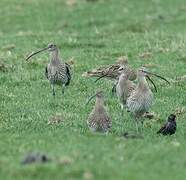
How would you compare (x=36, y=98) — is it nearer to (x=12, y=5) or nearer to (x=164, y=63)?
(x=164, y=63)

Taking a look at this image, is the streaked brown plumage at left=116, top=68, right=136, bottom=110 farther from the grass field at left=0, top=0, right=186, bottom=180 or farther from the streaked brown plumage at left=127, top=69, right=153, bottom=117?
the streaked brown plumage at left=127, top=69, right=153, bottom=117

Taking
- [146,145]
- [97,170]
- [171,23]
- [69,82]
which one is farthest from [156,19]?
[97,170]

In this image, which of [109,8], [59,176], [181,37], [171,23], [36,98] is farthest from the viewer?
[109,8]

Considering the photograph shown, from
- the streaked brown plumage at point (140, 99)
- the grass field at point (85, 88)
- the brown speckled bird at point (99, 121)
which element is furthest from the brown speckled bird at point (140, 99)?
the brown speckled bird at point (99, 121)

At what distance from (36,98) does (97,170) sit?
784 cm

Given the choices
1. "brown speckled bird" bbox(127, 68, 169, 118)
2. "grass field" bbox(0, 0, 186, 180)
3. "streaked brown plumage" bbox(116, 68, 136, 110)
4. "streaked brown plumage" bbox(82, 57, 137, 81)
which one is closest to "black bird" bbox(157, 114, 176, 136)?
"grass field" bbox(0, 0, 186, 180)

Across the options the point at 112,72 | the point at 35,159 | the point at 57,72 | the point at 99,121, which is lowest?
the point at 99,121

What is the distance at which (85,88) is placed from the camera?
2006cm

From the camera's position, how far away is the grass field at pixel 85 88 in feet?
38.8

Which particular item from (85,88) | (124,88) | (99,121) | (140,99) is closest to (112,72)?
(85,88)

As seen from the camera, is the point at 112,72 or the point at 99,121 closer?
the point at 99,121

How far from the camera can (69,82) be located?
64.2ft

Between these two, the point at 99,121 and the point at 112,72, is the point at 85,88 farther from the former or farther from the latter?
the point at 99,121

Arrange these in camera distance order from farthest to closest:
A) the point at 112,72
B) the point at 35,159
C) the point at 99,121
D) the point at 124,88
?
1. the point at 112,72
2. the point at 124,88
3. the point at 99,121
4. the point at 35,159
